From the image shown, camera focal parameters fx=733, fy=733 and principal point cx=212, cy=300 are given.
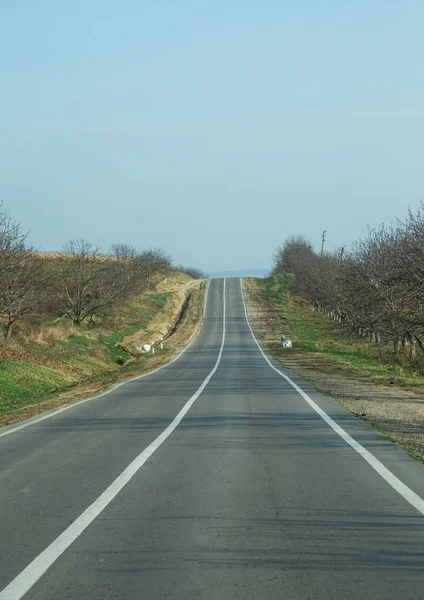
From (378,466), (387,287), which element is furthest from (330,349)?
(378,466)

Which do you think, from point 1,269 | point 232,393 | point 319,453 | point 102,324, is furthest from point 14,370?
point 102,324

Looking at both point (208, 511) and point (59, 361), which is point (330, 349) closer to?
point (59, 361)

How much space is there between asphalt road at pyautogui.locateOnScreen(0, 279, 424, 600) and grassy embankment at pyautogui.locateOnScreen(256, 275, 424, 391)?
13.0m

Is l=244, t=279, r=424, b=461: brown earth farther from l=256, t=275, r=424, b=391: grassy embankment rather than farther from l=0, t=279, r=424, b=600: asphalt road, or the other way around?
l=256, t=275, r=424, b=391: grassy embankment

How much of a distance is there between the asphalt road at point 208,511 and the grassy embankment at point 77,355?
6.19m

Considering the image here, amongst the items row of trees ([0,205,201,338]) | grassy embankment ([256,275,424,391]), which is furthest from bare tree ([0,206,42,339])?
grassy embankment ([256,275,424,391])

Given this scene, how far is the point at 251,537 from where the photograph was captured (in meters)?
6.29

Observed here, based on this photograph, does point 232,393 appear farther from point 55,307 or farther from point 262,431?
point 55,307

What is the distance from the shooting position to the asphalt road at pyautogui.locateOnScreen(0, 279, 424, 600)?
520 centimetres

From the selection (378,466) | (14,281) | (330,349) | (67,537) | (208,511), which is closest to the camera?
(67,537)

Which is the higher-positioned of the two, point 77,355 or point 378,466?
point 378,466

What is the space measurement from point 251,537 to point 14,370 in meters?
23.7

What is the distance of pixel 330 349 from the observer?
51.8 meters

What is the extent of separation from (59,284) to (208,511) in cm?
4810
